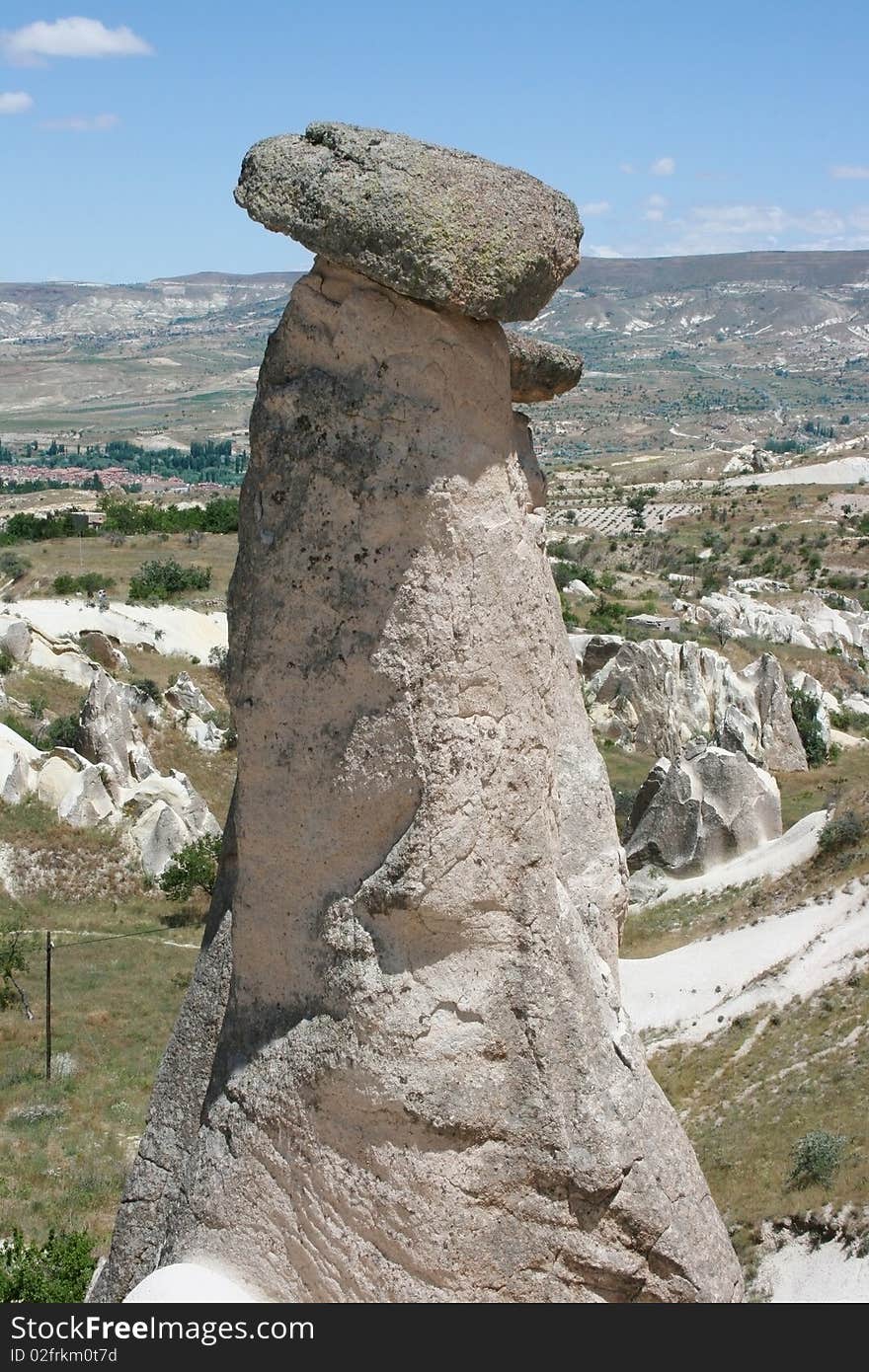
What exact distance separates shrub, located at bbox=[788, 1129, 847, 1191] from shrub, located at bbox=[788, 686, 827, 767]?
75.9 feet

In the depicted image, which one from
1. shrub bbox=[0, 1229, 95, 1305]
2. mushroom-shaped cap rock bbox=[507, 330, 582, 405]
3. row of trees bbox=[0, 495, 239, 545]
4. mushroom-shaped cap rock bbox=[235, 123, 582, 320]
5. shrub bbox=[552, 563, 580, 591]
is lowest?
shrub bbox=[0, 1229, 95, 1305]

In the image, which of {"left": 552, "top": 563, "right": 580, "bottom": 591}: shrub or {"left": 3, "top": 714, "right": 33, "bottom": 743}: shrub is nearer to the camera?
{"left": 3, "top": 714, "right": 33, "bottom": 743}: shrub

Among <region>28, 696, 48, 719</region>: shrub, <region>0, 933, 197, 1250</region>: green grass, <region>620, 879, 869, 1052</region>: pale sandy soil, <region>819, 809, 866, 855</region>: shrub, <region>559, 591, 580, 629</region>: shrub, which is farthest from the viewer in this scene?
<region>559, 591, 580, 629</region>: shrub

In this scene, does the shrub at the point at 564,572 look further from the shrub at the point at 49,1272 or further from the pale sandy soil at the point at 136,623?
the shrub at the point at 49,1272

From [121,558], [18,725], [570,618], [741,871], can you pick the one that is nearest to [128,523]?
[121,558]

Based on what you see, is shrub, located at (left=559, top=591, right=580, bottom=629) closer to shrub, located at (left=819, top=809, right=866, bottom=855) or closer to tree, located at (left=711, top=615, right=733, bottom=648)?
tree, located at (left=711, top=615, right=733, bottom=648)

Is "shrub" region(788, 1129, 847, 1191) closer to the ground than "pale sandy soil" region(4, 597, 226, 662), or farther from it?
closer to the ground

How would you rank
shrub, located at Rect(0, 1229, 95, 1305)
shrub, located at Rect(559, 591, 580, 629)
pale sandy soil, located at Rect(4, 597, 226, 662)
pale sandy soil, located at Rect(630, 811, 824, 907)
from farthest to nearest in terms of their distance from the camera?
1. shrub, located at Rect(559, 591, 580, 629)
2. pale sandy soil, located at Rect(4, 597, 226, 662)
3. pale sandy soil, located at Rect(630, 811, 824, 907)
4. shrub, located at Rect(0, 1229, 95, 1305)

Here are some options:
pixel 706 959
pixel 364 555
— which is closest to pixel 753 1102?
pixel 706 959

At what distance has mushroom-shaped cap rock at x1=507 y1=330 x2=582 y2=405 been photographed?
5551 millimetres

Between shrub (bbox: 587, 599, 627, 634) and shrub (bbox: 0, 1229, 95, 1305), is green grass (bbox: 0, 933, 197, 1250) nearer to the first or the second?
shrub (bbox: 0, 1229, 95, 1305)

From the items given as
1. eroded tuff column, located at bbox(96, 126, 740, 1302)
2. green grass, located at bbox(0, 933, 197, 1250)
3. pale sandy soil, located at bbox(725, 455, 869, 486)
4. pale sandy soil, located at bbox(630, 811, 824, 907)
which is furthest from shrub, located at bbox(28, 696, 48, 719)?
pale sandy soil, located at bbox(725, 455, 869, 486)

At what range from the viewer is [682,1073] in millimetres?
14273
